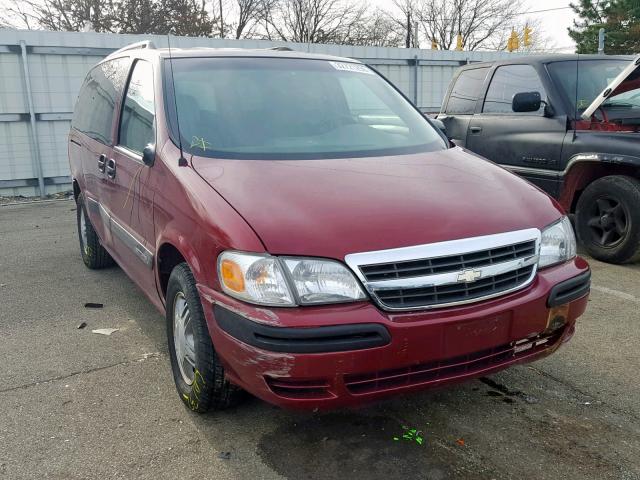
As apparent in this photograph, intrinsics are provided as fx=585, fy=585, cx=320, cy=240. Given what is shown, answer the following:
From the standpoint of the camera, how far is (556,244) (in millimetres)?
2645

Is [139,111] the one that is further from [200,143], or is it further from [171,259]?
[171,259]

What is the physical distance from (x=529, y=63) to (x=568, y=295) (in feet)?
13.4

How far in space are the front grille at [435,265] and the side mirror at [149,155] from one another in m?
1.42

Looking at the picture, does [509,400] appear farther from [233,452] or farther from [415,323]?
[233,452]

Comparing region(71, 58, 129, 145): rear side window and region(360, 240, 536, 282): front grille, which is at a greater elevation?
region(71, 58, 129, 145): rear side window

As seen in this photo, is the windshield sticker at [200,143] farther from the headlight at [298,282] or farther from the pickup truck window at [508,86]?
the pickup truck window at [508,86]

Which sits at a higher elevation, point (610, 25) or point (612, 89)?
point (610, 25)

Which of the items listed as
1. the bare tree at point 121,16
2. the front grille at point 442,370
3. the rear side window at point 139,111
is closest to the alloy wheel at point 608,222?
the front grille at point 442,370

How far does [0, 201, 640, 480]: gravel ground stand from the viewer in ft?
8.02

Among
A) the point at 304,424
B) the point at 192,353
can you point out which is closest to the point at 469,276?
the point at 304,424

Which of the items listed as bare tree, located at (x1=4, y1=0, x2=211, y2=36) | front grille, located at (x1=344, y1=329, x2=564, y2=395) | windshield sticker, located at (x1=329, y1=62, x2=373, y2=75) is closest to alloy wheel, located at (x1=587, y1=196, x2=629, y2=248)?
windshield sticker, located at (x1=329, y1=62, x2=373, y2=75)

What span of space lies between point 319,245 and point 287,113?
4.32 ft

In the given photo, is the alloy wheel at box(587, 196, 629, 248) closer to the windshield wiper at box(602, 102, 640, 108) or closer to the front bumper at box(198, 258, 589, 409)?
the windshield wiper at box(602, 102, 640, 108)

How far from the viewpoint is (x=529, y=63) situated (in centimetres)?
596
